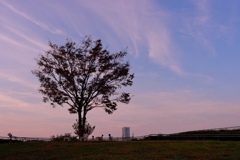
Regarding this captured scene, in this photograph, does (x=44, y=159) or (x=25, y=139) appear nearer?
(x=44, y=159)

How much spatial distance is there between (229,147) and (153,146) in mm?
6683

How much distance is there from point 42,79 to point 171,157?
2923cm

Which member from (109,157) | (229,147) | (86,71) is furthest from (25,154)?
(86,71)

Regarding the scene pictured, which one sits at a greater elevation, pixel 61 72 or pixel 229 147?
pixel 61 72

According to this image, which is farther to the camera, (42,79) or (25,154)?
(42,79)

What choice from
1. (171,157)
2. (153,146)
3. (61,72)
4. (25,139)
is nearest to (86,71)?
(61,72)

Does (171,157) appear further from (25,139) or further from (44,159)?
(25,139)

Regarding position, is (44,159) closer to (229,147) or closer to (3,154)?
(3,154)

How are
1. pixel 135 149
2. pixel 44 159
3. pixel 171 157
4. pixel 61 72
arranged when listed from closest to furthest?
pixel 171 157 < pixel 44 159 < pixel 135 149 < pixel 61 72

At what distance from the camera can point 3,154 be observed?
3509 cm

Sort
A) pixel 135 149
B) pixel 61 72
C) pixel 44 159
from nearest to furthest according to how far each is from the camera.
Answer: pixel 44 159 < pixel 135 149 < pixel 61 72

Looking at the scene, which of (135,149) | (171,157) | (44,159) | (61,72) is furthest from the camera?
(61,72)

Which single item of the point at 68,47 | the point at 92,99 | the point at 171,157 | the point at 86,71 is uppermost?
the point at 68,47

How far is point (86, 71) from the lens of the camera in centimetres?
5262
